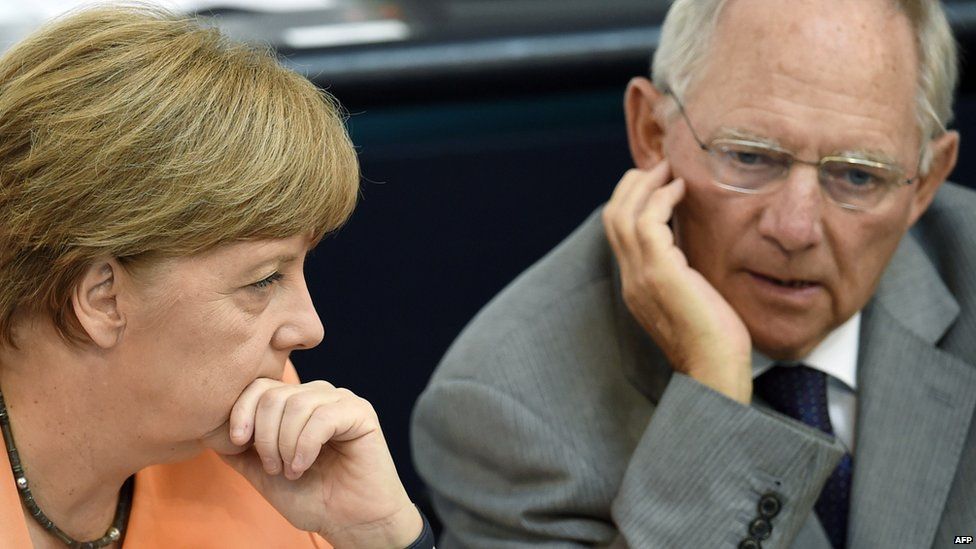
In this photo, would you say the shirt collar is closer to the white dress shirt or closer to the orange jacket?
the white dress shirt

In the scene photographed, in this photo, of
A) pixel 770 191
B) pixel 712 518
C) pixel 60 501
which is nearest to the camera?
pixel 60 501

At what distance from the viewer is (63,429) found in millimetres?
1451

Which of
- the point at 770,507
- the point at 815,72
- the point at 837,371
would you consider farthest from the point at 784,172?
the point at 770,507

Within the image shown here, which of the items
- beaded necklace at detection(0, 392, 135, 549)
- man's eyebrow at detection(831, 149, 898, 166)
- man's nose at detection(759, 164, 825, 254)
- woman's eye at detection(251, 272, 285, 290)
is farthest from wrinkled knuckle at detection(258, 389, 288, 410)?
man's eyebrow at detection(831, 149, 898, 166)

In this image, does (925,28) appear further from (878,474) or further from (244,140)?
(244,140)

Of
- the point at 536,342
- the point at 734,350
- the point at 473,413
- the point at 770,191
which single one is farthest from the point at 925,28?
the point at 473,413

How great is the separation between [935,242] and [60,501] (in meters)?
1.51

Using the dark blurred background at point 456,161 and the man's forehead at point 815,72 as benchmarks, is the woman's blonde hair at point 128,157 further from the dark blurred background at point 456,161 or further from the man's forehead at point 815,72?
the dark blurred background at point 456,161

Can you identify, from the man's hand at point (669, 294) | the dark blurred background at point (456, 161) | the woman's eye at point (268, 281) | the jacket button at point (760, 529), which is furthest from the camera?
the dark blurred background at point (456, 161)

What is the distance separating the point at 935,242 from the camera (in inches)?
89.8

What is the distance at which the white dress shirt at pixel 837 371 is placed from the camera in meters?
2.10

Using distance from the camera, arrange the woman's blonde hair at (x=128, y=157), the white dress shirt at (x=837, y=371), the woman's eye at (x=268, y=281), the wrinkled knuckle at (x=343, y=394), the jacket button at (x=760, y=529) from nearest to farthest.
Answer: the woman's blonde hair at (x=128, y=157)
the woman's eye at (x=268, y=281)
the wrinkled knuckle at (x=343, y=394)
the jacket button at (x=760, y=529)
the white dress shirt at (x=837, y=371)

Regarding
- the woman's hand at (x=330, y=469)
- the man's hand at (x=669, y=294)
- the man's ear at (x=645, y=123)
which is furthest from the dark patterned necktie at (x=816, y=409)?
the woman's hand at (x=330, y=469)

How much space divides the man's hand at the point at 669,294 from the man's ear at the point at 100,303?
88cm
